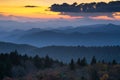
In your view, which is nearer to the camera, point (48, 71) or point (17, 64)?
point (48, 71)

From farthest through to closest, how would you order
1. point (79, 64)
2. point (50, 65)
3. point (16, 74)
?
point (50, 65) < point (79, 64) < point (16, 74)

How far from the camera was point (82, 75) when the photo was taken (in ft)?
466

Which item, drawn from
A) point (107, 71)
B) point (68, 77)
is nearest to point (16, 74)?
point (68, 77)

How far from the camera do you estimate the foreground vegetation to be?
451 ft

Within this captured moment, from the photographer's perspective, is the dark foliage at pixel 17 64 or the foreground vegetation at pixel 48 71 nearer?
the foreground vegetation at pixel 48 71

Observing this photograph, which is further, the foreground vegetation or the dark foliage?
the dark foliage

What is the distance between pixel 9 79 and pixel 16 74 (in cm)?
1988

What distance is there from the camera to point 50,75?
139 metres

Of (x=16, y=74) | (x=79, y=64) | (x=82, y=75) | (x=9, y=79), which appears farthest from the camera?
(x=79, y=64)

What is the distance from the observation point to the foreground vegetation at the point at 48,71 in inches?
5408

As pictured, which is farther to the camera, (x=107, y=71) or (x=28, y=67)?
(x=28, y=67)

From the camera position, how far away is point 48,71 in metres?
157

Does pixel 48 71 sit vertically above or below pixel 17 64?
below

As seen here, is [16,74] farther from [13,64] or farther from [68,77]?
[68,77]
